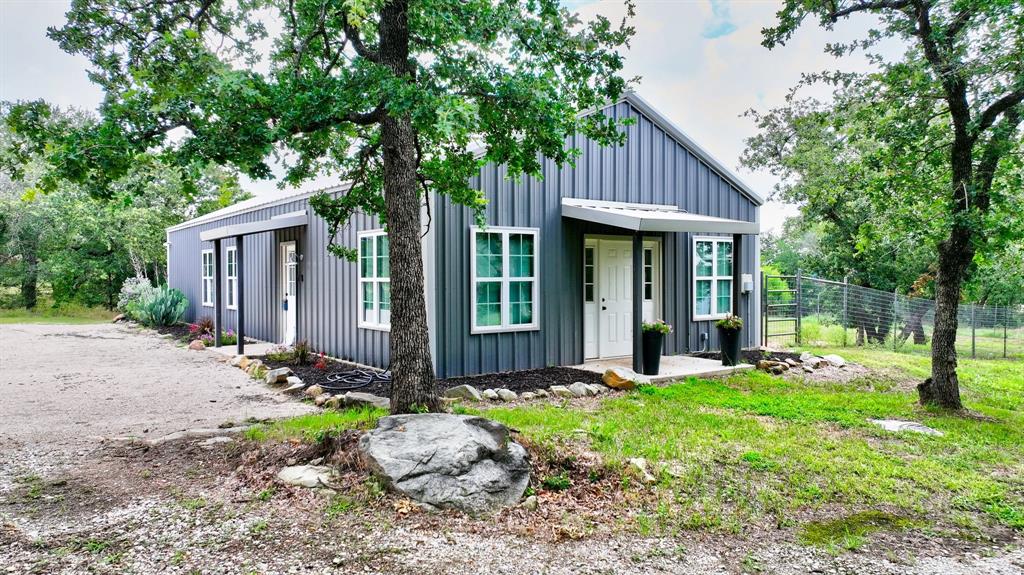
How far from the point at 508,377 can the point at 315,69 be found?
14.8 ft

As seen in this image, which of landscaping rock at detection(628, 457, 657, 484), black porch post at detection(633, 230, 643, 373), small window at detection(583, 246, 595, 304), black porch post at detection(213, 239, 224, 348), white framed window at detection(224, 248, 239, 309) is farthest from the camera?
white framed window at detection(224, 248, 239, 309)

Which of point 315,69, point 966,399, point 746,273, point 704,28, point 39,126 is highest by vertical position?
point 704,28

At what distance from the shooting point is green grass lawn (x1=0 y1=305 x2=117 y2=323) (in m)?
18.4

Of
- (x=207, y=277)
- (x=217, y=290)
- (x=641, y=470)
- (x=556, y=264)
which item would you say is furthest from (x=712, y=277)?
(x=207, y=277)

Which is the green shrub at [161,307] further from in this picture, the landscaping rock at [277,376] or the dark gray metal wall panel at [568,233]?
the dark gray metal wall panel at [568,233]

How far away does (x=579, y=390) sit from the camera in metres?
7.14

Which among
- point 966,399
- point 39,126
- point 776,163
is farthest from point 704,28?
point 39,126

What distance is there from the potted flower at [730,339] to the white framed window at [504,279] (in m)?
2.84

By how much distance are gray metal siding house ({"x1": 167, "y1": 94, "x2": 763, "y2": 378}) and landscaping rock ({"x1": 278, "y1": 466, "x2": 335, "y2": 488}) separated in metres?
3.59

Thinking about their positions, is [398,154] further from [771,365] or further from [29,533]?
[771,365]

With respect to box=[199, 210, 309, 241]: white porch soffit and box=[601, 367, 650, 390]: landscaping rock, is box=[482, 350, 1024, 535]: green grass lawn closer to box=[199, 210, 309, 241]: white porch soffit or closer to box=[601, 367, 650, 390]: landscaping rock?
box=[601, 367, 650, 390]: landscaping rock

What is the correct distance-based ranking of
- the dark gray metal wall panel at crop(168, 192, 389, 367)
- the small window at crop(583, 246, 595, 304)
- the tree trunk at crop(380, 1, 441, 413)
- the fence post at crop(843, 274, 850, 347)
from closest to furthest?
the tree trunk at crop(380, 1, 441, 413)
the dark gray metal wall panel at crop(168, 192, 389, 367)
the small window at crop(583, 246, 595, 304)
the fence post at crop(843, 274, 850, 347)

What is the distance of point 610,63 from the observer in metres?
4.89

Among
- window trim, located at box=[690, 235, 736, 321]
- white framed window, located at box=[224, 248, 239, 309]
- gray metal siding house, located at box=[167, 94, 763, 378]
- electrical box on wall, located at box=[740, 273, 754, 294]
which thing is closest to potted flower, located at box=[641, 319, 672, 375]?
gray metal siding house, located at box=[167, 94, 763, 378]
